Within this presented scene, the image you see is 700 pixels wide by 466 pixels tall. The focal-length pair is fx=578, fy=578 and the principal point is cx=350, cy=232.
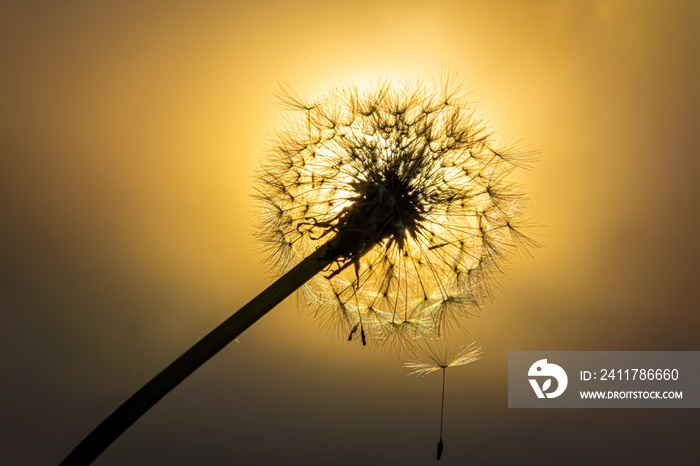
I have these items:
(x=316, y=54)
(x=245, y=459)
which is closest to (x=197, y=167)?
(x=316, y=54)

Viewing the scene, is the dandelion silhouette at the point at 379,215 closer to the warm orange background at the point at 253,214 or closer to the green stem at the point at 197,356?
the green stem at the point at 197,356

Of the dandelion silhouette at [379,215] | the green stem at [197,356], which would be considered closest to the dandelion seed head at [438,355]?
the dandelion silhouette at [379,215]

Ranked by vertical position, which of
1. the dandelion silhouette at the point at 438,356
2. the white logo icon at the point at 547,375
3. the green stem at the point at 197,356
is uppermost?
the white logo icon at the point at 547,375

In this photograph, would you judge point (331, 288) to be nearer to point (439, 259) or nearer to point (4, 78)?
point (439, 259)

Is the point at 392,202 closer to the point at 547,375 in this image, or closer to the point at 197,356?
the point at 197,356

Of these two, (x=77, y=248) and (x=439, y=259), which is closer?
(x=439, y=259)

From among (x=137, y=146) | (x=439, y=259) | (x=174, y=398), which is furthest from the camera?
(x=174, y=398)

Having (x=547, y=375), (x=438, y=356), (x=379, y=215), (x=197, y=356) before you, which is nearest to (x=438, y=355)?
(x=438, y=356)

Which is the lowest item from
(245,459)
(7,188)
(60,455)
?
(60,455)
